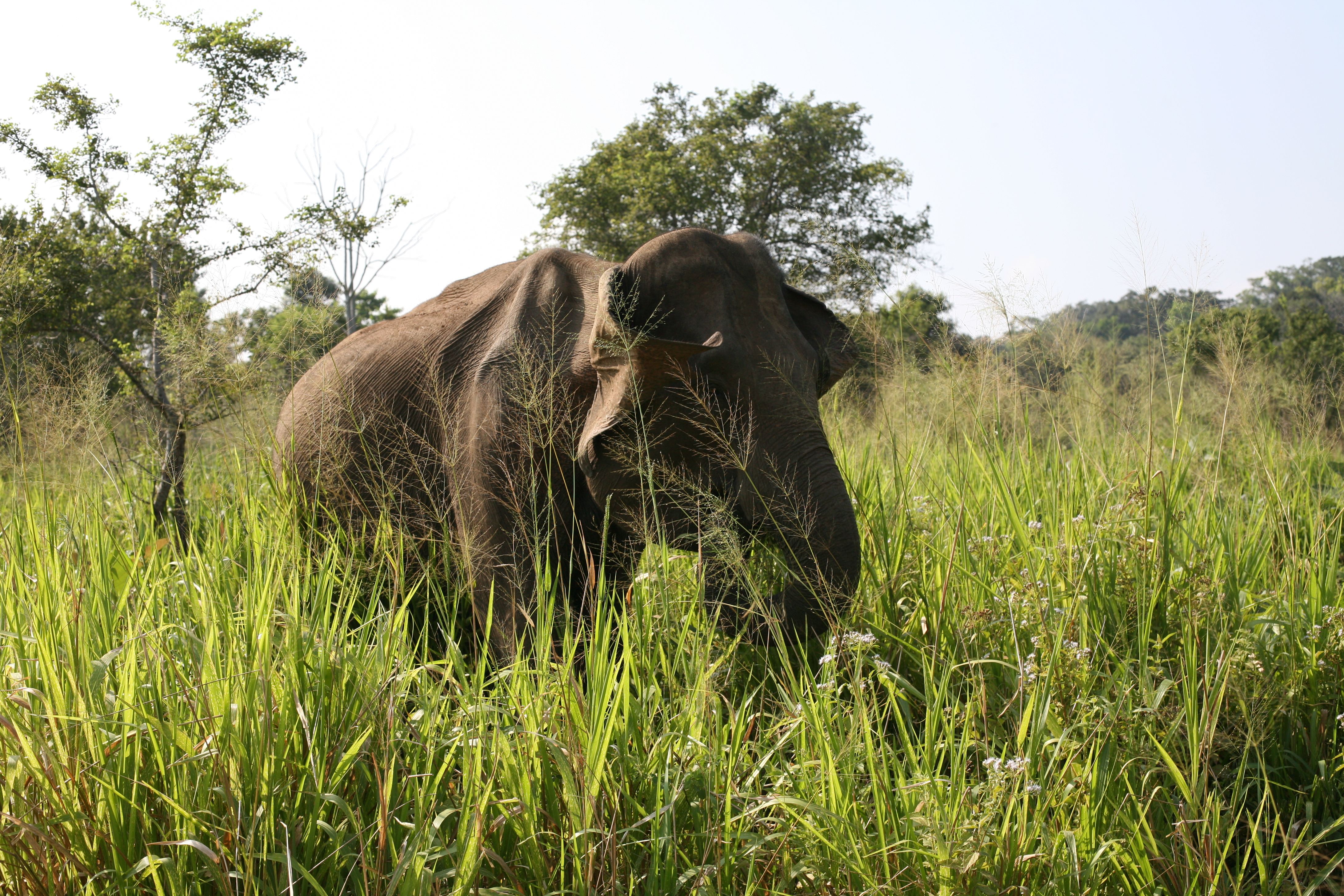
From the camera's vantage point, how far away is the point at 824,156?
26.3 m

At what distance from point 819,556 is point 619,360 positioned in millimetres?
1085

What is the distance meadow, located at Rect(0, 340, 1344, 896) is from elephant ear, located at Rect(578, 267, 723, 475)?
63cm

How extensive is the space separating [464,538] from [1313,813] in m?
2.73

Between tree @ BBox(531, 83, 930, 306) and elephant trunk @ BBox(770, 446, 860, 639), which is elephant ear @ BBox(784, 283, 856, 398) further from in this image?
tree @ BBox(531, 83, 930, 306)

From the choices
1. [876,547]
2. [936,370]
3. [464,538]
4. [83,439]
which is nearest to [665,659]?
[464,538]

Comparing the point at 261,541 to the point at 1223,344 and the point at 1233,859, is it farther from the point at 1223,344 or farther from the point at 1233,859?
the point at 1223,344

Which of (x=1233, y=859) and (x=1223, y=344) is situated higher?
(x=1223, y=344)

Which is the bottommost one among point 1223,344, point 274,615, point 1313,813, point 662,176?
point 1313,813

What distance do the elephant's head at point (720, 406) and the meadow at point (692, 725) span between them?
0.35m

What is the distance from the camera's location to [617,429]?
11.8ft

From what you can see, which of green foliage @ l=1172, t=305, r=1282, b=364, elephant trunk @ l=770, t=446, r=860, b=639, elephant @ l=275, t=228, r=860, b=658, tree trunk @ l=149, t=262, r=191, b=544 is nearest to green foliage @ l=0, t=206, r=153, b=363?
tree trunk @ l=149, t=262, r=191, b=544

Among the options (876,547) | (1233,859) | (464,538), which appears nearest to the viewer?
(1233,859)

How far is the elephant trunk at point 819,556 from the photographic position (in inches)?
117

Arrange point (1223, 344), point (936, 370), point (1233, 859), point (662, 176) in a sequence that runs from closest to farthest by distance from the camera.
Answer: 1. point (1233, 859)
2. point (1223, 344)
3. point (936, 370)
4. point (662, 176)
